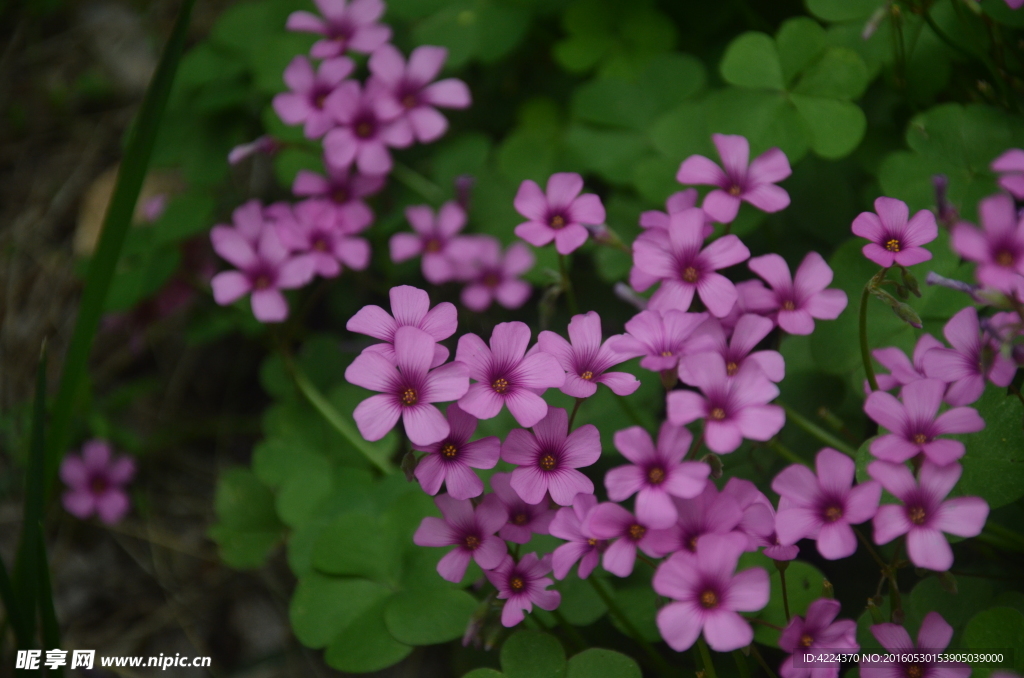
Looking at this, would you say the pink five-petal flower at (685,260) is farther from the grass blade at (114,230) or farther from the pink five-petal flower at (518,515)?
the grass blade at (114,230)

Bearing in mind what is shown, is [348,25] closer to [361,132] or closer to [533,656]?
[361,132]

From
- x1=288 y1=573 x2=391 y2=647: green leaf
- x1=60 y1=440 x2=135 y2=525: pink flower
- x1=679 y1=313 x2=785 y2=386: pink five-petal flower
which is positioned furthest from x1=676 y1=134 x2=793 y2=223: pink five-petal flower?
x1=60 y1=440 x2=135 y2=525: pink flower

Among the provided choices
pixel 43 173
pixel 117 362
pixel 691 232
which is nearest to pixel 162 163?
pixel 117 362

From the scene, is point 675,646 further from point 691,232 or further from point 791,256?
point 791,256

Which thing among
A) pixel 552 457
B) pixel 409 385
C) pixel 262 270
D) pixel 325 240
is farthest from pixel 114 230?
pixel 552 457

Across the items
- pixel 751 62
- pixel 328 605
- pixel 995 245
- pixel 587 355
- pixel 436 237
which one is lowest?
pixel 328 605

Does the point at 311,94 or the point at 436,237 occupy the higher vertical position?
the point at 311,94
